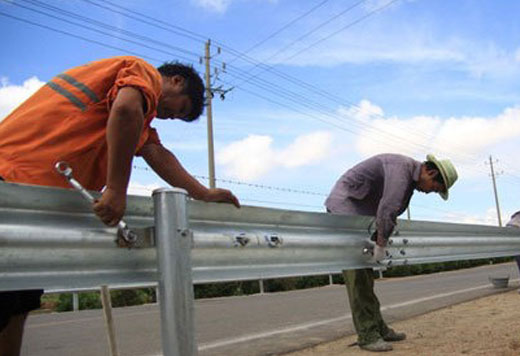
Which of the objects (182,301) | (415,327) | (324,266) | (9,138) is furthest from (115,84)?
(415,327)

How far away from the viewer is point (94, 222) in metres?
2.01

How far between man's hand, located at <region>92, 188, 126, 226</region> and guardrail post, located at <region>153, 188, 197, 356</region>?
14cm

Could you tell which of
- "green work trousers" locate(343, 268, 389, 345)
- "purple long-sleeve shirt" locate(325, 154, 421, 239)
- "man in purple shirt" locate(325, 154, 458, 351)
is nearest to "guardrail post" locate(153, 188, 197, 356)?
"man in purple shirt" locate(325, 154, 458, 351)

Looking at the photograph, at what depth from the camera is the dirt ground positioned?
447 centimetres

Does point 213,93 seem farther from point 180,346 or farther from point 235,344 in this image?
point 180,346

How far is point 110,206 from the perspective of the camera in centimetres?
191

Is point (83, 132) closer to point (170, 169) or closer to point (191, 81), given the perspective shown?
point (191, 81)

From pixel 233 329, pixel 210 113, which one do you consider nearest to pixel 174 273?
pixel 233 329

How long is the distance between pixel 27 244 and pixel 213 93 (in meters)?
26.3

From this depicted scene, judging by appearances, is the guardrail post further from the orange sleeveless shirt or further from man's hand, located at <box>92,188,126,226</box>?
the orange sleeveless shirt

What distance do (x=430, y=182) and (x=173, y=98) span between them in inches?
108

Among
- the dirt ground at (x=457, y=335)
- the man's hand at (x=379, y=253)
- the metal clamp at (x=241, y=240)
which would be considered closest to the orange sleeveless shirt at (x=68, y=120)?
the metal clamp at (x=241, y=240)

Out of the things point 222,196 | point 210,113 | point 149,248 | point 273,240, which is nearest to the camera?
point 149,248

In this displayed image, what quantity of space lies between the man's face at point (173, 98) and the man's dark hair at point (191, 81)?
19mm
